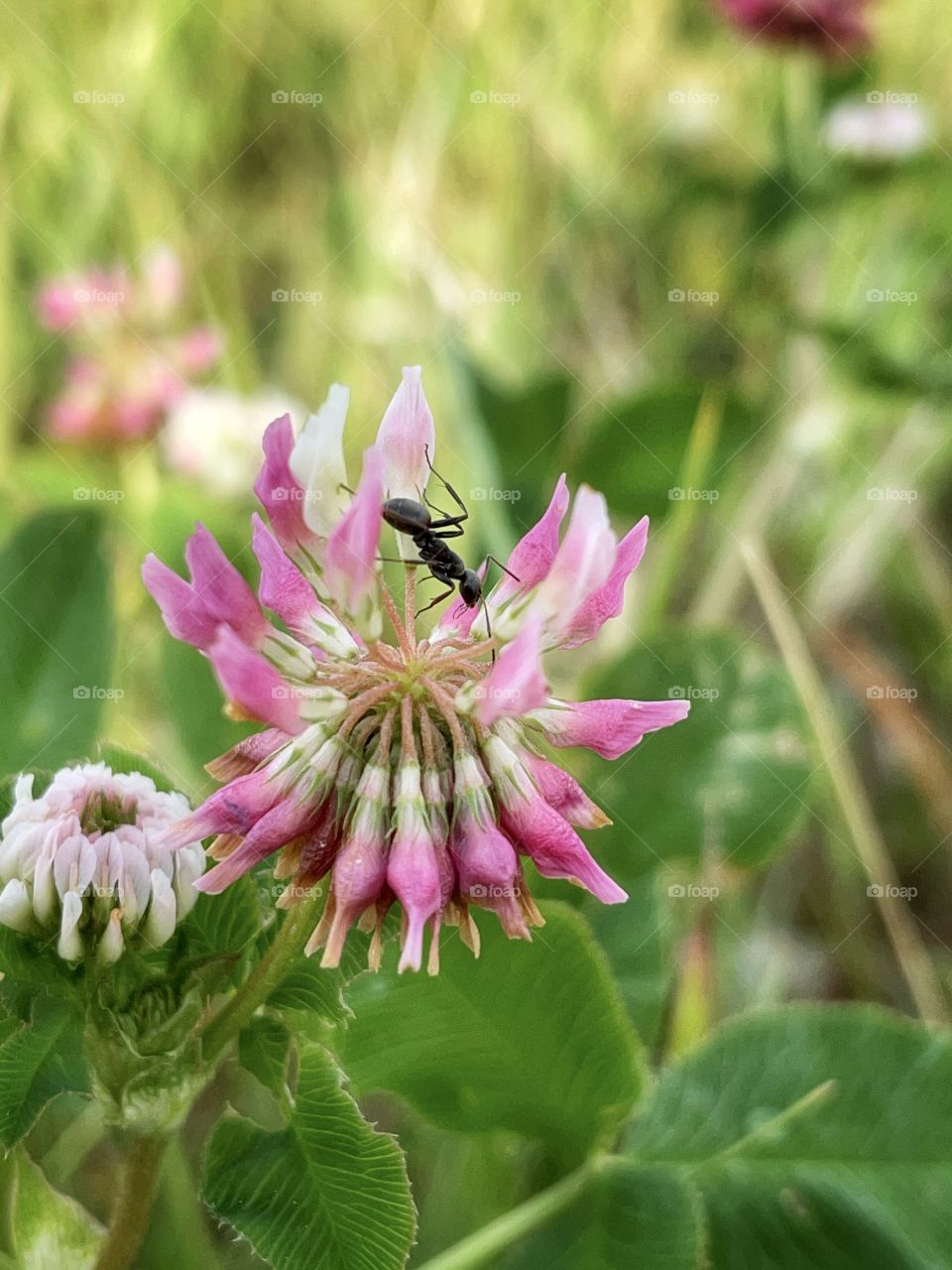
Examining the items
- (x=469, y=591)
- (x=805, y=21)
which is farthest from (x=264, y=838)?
(x=805, y=21)

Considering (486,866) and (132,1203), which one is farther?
(132,1203)

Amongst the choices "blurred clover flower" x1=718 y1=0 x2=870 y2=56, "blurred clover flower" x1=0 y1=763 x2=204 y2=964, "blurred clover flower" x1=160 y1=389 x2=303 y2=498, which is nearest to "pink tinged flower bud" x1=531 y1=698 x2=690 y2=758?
"blurred clover flower" x1=0 y1=763 x2=204 y2=964

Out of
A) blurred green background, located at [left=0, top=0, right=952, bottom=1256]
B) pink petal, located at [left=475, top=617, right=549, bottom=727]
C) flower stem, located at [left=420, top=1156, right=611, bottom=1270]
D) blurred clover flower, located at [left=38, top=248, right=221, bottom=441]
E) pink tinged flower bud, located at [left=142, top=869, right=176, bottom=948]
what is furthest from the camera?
blurred clover flower, located at [left=38, top=248, right=221, bottom=441]

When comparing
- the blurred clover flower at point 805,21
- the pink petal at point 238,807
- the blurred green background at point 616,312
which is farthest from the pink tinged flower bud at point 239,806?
the blurred clover flower at point 805,21

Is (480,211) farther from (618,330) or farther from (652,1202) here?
(652,1202)

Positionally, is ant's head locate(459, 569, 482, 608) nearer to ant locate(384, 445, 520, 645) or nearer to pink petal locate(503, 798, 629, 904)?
ant locate(384, 445, 520, 645)

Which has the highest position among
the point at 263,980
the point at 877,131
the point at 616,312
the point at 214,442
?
the point at 877,131

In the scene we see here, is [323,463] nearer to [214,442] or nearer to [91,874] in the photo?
[91,874]

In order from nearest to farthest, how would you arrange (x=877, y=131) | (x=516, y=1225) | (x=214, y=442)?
(x=516, y=1225), (x=214, y=442), (x=877, y=131)
